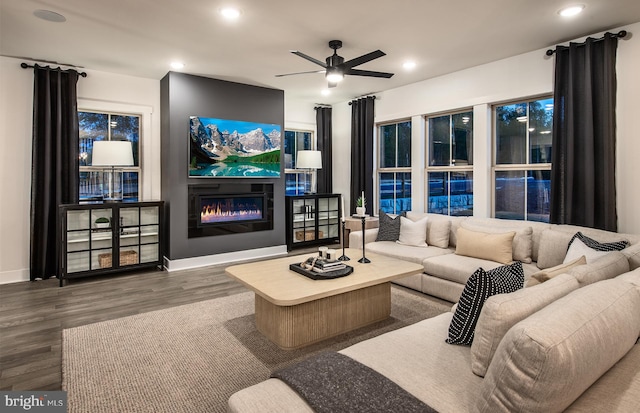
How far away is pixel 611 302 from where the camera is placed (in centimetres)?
137

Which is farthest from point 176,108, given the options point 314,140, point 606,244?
point 606,244

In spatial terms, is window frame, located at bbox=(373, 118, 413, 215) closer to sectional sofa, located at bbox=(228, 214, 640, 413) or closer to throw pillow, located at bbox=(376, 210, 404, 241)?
throw pillow, located at bbox=(376, 210, 404, 241)

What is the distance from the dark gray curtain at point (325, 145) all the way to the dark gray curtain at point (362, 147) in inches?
26.4

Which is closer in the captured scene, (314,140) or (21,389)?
(21,389)

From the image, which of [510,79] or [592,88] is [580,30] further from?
[510,79]

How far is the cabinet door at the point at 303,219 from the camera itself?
6504 millimetres

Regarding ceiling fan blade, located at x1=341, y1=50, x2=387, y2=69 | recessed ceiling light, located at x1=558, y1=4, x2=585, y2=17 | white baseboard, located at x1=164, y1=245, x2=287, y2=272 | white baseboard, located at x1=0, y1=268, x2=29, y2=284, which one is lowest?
white baseboard, located at x1=0, y1=268, x2=29, y2=284

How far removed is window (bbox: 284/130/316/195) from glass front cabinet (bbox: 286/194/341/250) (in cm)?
56

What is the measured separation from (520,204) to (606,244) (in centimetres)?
164

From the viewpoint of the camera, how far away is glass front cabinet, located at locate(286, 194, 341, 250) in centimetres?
642

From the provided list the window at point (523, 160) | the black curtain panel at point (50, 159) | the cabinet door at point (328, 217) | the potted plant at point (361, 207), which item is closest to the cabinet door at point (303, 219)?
the cabinet door at point (328, 217)

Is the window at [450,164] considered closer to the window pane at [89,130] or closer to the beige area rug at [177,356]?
the beige area rug at [177,356]

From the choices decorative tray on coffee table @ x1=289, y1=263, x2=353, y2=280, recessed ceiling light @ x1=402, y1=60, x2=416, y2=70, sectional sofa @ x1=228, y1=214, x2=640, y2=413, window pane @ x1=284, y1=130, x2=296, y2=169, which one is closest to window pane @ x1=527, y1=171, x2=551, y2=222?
recessed ceiling light @ x1=402, y1=60, x2=416, y2=70

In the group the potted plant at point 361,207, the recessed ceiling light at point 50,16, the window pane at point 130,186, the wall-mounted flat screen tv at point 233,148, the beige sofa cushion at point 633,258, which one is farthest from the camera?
the window pane at point 130,186
